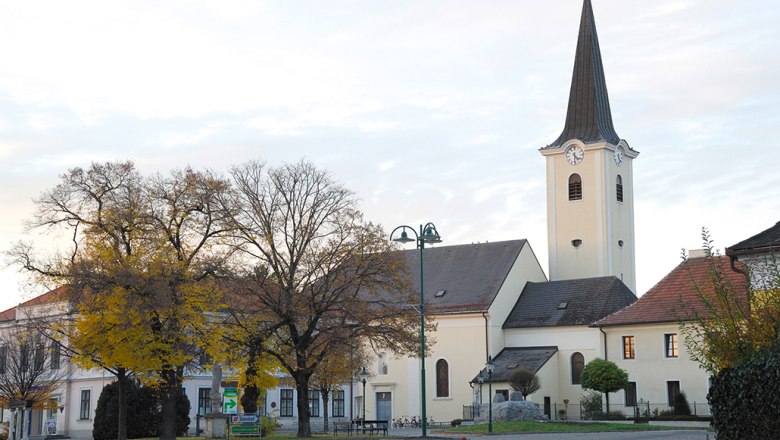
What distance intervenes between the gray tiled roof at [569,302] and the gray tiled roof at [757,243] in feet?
117

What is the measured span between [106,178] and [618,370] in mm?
29131

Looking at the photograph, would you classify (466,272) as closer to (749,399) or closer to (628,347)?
(628,347)

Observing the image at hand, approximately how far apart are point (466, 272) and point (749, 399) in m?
52.8

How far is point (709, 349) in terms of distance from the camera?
18.7 meters

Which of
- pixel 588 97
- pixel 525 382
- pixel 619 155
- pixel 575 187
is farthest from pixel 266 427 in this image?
pixel 588 97

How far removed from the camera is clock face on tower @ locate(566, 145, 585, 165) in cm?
7512

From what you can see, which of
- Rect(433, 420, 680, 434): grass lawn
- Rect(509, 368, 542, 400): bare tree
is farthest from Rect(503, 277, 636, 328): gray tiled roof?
Rect(433, 420, 680, 434): grass lawn

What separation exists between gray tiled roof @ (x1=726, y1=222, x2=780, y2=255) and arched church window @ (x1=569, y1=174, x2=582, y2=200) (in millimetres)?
48166

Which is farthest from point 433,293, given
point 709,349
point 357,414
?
Result: point 709,349

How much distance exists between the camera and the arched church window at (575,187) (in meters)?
75.0

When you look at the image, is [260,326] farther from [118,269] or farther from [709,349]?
[709,349]

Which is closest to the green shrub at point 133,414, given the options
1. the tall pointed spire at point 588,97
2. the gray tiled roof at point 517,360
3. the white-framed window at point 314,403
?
the gray tiled roof at point 517,360

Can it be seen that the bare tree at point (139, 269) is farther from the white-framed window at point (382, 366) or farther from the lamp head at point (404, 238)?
the white-framed window at point (382, 366)

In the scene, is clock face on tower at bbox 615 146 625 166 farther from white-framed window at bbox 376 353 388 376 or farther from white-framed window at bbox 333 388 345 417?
white-framed window at bbox 333 388 345 417
